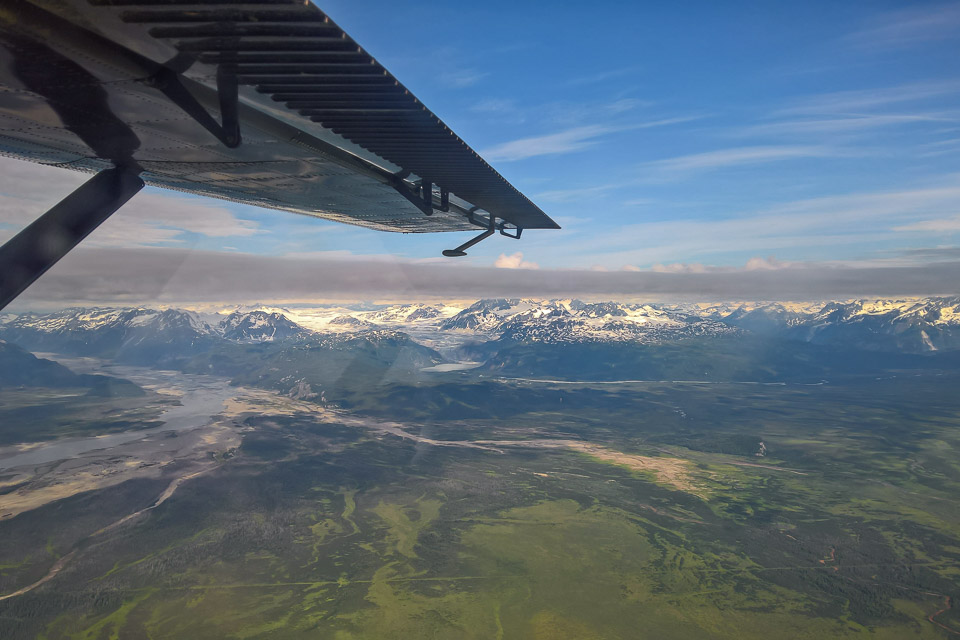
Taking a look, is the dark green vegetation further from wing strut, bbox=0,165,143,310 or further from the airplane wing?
wing strut, bbox=0,165,143,310

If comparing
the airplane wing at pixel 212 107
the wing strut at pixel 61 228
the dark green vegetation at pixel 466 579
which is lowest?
the dark green vegetation at pixel 466 579

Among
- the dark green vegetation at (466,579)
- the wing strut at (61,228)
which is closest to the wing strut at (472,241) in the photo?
the wing strut at (61,228)

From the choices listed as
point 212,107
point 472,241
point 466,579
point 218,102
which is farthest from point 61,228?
point 466,579

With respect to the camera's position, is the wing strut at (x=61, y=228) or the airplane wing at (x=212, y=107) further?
the wing strut at (x=61, y=228)

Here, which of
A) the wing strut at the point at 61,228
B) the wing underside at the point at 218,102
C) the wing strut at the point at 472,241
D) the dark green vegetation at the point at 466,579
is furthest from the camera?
the dark green vegetation at the point at 466,579

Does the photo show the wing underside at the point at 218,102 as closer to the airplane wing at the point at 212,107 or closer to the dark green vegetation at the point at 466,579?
the airplane wing at the point at 212,107

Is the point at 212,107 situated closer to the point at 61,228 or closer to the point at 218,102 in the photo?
the point at 218,102
